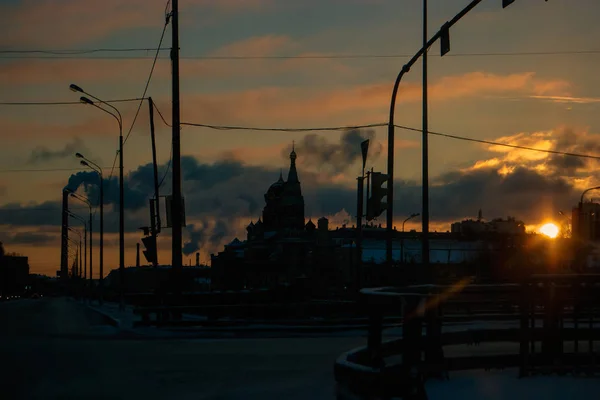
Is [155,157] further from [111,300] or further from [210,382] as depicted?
[111,300]

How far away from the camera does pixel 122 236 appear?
214 feet

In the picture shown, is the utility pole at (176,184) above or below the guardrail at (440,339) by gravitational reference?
above

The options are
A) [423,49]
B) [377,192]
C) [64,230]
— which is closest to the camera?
[377,192]

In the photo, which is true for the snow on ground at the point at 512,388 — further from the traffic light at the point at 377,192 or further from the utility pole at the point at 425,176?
the utility pole at the point at 425,176

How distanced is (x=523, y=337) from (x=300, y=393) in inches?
121

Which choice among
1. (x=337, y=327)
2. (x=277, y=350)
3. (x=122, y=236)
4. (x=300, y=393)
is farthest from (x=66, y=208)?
(x=300, y=393)

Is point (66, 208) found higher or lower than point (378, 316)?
higher

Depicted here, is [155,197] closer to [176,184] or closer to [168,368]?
[176,184]

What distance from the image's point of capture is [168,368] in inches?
704

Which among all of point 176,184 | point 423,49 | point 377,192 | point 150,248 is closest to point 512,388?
point 377,192

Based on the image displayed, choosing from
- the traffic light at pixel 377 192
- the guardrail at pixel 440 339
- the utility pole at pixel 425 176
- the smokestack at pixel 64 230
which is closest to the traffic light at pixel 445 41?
the traffic light at pixel 377 192

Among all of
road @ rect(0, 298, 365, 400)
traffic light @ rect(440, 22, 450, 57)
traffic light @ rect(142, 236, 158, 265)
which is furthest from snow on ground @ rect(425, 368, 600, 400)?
traffic light @ rect(142, 236, 158, 265)

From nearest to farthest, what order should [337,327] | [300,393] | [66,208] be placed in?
[300,393], [337,327], [66,208]

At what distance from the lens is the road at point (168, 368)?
1421 cm
